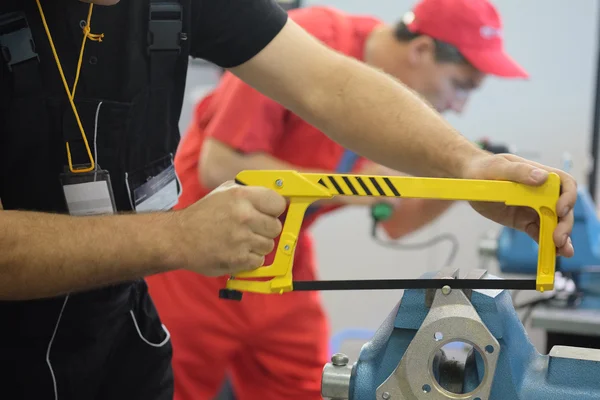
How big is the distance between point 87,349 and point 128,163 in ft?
0.90

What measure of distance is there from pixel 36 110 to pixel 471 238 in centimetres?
258

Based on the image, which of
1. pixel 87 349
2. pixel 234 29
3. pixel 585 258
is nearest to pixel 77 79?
pixel 234 29

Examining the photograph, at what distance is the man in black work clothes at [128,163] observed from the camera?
93cm

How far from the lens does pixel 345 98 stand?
1298 mm

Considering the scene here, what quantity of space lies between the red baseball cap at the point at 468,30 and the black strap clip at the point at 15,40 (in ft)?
4.29

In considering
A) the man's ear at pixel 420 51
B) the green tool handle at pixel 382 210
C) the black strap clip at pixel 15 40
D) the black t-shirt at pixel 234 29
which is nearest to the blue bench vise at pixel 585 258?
the green tool handle at pixel 382 210

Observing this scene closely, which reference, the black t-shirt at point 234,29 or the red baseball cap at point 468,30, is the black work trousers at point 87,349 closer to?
the black t-shirt at point 234,29

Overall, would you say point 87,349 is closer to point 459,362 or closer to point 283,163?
point 459,362

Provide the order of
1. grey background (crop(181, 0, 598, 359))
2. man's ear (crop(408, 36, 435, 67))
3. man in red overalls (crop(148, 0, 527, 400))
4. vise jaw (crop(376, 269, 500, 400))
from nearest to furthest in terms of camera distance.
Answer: vise jaw (crop(376, 269, 500, 400)), man in red overalls (crop(148, 0, 527, 400)), man's ear (crop(408, 36, 435, 67)), grey background (crop(181, 0, 598, 359))

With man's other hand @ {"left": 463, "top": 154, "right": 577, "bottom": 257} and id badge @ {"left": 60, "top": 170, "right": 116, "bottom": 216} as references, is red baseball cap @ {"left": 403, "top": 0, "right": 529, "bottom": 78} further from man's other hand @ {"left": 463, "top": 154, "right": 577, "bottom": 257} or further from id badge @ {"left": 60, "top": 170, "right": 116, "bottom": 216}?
id badge @ {"left": 60, "top": 170, "right": 116, "bottom": 216}

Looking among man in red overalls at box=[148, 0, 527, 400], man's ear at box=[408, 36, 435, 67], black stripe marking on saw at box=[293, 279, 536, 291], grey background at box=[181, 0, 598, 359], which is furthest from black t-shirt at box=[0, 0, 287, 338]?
grey background at box=[181, 0, 598, 359]

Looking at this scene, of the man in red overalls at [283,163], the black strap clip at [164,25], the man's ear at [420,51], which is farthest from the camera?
the man's ear at [420,51]

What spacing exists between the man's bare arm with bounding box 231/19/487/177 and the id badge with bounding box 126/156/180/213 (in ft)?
0.71

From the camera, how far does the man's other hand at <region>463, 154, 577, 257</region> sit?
0.96 m
